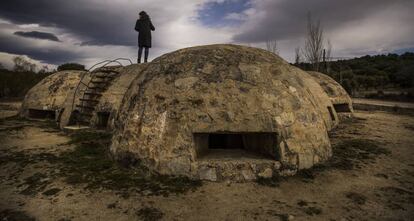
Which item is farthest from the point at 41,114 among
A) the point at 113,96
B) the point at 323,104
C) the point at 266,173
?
the point at 323,104

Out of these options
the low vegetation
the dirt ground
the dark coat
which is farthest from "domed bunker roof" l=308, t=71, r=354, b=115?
the low vegetation

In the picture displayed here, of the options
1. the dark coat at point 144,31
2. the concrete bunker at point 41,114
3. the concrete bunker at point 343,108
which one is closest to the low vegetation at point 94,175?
the concrete bunker at point 41,114

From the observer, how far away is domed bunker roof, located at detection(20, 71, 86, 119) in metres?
12.2

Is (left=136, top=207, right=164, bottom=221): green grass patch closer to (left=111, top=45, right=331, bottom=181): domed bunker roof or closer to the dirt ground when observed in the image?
the dirt ground

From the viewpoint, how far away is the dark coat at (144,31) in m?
11.8

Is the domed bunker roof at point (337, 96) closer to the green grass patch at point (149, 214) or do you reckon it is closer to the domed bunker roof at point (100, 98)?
the domed bunker roof at point (100, 98)

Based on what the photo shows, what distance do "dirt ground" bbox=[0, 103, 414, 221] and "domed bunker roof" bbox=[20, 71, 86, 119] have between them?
17.4ft

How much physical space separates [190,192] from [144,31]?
8497 mm

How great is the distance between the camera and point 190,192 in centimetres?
488

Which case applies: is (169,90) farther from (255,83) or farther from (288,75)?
(288,75)

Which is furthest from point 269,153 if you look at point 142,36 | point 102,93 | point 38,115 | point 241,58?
point 38,115

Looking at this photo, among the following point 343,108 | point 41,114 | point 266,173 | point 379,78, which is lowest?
point 266,173

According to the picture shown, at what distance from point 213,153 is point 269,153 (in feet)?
3.59

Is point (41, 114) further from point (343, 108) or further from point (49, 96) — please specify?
point (343, 108)
